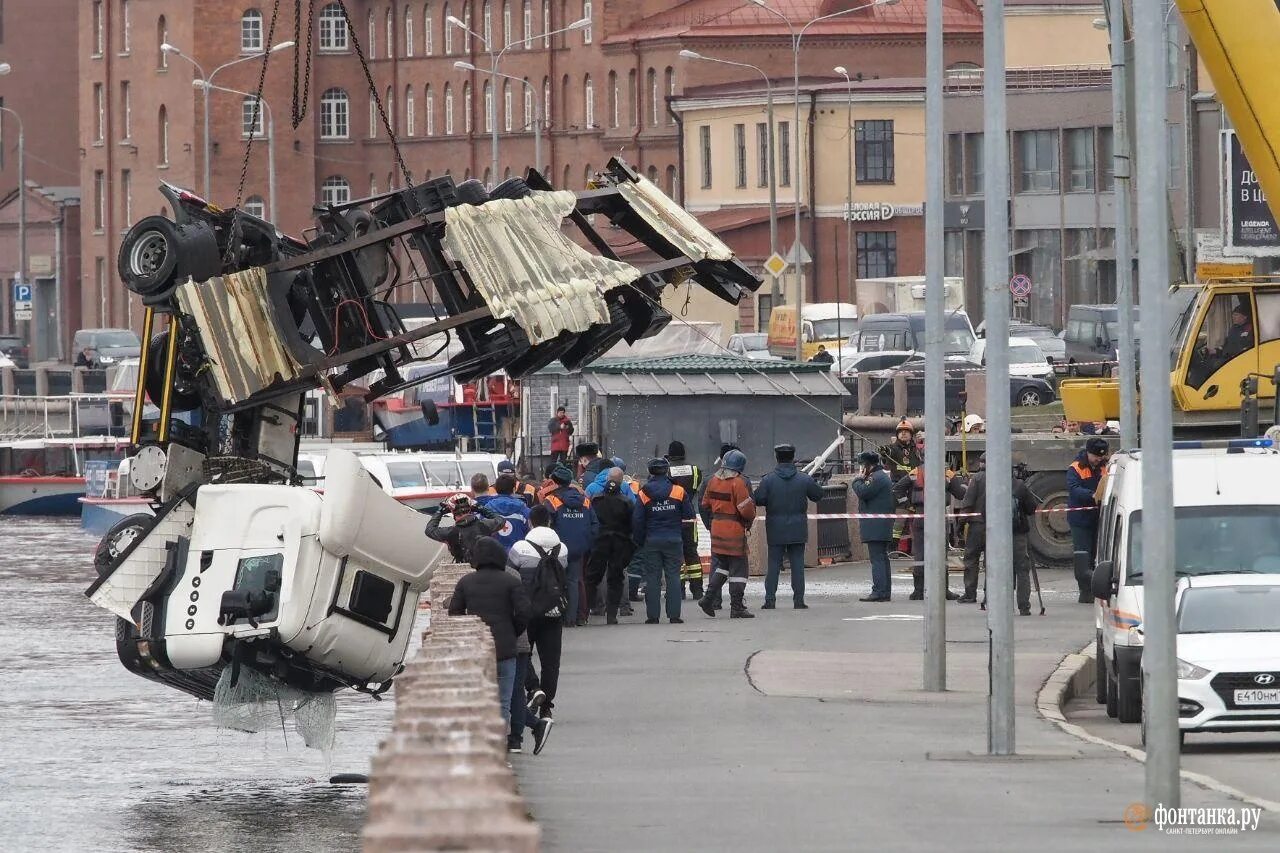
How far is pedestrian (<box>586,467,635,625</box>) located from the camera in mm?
26312

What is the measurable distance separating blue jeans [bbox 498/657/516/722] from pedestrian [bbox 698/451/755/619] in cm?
1059

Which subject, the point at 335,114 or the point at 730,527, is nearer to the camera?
the point at 730,527

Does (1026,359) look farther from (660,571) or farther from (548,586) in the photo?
(548,586)

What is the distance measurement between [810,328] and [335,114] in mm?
56727

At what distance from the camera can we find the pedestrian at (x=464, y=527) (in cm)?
1891

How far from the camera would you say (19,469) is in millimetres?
65375

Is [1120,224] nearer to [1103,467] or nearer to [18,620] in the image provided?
[1103,467]

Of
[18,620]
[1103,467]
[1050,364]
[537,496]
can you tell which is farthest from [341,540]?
[1050,364]

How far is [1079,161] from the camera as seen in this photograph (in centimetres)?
8388

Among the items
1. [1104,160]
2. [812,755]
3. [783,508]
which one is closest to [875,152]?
[1104,160]

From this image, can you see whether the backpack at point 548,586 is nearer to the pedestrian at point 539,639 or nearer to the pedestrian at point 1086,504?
the pedestrian at point 539,639

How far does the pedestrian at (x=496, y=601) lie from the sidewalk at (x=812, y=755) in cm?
70

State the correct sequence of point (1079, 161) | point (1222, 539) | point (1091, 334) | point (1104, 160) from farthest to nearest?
point (1079, 161), point (1104, 160), point (1091, 334), point (1222, 539)

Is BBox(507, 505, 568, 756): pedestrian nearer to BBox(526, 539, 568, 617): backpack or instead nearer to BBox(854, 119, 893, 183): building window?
BBox(526, 539, 568, 617): backpack
